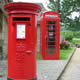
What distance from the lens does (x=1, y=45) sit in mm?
12906

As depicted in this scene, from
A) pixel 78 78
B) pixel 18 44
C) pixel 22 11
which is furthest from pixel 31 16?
pixel 78 78

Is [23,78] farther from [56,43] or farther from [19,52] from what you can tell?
→ [56,43]

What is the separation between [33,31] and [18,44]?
0.51 m

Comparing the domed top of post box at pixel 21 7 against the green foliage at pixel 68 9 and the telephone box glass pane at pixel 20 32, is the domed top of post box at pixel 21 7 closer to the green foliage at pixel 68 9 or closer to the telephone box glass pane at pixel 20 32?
the telephone box glass pane at pixel 20 32

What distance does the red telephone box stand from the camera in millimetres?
13312

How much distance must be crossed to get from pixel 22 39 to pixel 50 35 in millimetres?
7335

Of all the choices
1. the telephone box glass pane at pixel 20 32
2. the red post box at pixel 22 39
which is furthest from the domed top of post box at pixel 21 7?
the telephone box glass pane at pixel 20 32

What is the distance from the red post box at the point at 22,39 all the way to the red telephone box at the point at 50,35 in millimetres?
6927

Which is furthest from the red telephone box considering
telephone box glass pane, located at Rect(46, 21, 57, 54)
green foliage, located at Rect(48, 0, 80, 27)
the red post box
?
green foliage, located at Rect(48, 0, 80, 27)

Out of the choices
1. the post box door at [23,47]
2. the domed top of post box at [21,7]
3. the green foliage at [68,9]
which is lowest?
the post box door at [23,47]

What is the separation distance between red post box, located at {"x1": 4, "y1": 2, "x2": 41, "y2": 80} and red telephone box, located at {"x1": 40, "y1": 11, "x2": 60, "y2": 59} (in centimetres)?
693

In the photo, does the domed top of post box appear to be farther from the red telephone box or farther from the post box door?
the red telephone box

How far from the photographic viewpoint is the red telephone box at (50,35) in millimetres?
13312

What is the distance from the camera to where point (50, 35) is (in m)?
13.5
